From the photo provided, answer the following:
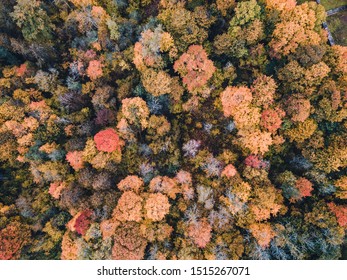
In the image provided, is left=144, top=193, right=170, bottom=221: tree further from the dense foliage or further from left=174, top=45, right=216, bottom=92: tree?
Answer: left=174, top=45, right=216, bottom=92: tree

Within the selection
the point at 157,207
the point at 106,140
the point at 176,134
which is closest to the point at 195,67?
the point at 176,134

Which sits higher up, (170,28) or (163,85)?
(170,28)

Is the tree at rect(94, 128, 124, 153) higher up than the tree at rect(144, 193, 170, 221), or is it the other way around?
the tree at rect(94, 128, 124, 153)

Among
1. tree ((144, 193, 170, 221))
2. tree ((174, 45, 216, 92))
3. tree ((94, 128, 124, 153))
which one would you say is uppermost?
tree ((174, 45, 216, 92))

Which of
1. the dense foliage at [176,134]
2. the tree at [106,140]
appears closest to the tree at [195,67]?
the dense foliage at [176,134]

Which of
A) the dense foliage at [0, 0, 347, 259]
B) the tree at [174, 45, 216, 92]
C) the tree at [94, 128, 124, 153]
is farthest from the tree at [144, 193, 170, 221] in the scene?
the tree at [174, 45, 216, 92]

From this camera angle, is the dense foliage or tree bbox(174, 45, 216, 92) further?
tree bbox(174, 45, 216, 92)

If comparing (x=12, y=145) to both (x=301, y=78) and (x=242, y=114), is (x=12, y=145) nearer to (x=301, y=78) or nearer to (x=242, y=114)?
(x=242, y=114)
